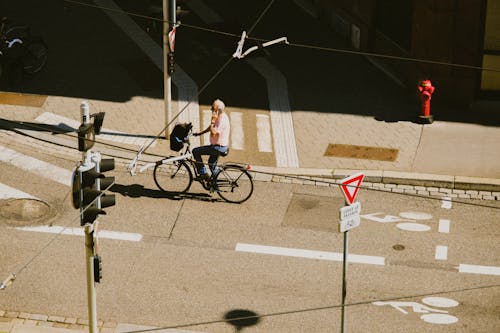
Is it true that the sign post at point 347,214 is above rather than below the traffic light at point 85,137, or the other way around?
below

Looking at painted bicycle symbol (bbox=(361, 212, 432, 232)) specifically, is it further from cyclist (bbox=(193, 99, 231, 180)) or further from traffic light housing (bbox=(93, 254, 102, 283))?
traffic light housing (bbox=(93, 254, 102, 283))

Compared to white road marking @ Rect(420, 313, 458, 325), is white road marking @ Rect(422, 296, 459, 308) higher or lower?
higher

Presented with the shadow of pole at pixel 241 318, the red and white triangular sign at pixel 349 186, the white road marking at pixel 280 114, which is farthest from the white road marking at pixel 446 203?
the shadow of pole at pixel 241 318

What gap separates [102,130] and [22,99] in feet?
8.12

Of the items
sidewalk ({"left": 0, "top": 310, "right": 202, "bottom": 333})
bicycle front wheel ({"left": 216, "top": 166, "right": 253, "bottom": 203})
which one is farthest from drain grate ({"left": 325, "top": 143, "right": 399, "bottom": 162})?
sidewalk ({"left": 0, "top": 310, "right": 202, "bottom": 333})

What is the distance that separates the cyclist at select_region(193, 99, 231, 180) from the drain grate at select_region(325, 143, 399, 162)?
3097 mm

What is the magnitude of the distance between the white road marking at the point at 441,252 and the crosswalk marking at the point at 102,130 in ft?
22.2

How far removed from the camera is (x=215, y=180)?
62.4 feet

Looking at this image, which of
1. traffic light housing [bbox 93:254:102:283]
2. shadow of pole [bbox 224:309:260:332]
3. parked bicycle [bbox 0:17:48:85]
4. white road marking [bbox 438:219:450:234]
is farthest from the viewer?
parked bicycle [bbox 0:17:48:85]

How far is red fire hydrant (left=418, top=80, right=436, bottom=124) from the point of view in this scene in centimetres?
2186

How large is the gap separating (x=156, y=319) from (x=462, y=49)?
418 inches

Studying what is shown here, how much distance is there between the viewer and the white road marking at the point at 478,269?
54.9ft

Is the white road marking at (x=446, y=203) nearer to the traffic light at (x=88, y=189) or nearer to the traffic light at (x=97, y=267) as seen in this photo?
the traffic light at (x=97, y=267)

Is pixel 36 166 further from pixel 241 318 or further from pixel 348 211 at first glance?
pixel 348 211
